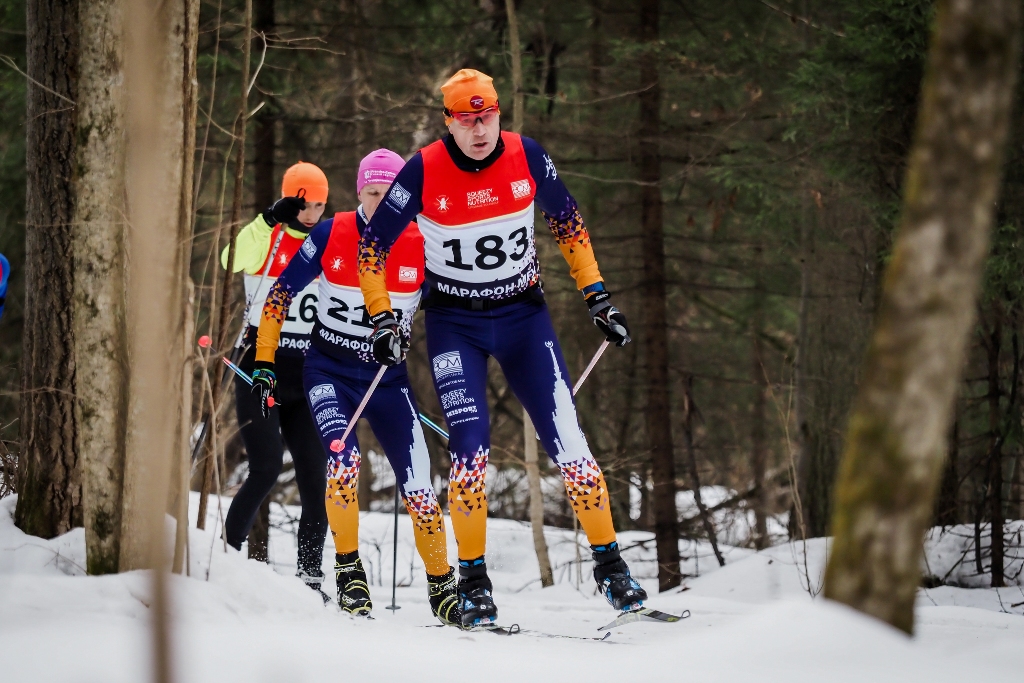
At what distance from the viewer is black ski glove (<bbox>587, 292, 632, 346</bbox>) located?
4523 mm

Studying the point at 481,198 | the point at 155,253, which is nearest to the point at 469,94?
the point at 481,198

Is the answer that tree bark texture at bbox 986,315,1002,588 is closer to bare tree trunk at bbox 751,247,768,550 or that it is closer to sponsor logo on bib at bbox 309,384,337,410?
bare tree trunk at bbox 751,247,768,550

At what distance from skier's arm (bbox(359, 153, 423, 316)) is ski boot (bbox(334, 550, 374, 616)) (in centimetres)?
146

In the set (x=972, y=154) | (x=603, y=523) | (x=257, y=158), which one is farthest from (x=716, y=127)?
Answer: (x=972, y=154)

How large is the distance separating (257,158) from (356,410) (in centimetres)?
516

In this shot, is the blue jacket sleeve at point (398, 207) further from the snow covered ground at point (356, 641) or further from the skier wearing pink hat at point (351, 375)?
the snow covered ground at point (356, 641)

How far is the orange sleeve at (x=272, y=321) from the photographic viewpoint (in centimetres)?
540

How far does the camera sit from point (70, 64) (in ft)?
13.6

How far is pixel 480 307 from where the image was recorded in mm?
4594

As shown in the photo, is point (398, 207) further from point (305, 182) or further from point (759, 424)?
point (759, 424)

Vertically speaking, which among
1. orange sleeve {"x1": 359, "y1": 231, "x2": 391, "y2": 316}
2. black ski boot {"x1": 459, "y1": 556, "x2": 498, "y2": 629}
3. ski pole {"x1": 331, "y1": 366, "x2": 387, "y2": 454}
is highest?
orange sleeve {"x1": 359, "y1": 231, "x2": 391, "y2": 316}

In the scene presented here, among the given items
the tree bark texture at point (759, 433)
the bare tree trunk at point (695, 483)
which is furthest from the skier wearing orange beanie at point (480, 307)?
the tree bark texture at point (759, 433)

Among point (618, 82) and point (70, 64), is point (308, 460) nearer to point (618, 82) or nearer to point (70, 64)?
point (70, 64)

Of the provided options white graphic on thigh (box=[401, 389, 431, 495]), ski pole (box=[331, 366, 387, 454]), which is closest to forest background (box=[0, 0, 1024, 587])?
ski pole (box=[331, 366, 387, 454])
